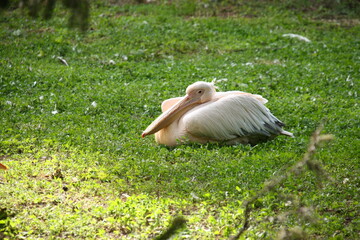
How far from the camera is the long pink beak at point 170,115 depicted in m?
6.51

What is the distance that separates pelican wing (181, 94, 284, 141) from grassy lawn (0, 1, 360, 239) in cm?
18

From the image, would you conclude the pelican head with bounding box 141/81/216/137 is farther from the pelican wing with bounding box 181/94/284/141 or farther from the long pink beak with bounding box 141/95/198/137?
the pelican wing with bounding box 181/94/284/141

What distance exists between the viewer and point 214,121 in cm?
627

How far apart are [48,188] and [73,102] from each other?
10.3 feet

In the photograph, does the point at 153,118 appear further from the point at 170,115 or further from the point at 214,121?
the point at 214,121

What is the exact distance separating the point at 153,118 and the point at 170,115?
1.13m

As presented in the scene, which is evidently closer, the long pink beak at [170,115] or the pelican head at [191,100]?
the long pink beak at [170,115]

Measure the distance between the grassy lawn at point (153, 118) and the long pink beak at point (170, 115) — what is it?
22cm

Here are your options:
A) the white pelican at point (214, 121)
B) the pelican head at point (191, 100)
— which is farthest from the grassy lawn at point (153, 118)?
the pelican head at point (191, 100)

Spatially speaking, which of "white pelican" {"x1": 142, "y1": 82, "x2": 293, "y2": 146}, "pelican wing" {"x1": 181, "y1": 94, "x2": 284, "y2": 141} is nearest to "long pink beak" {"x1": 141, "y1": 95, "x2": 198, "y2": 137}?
"white pelican" {"x1": 142, "y1": 82, "x2": 293, "y2": 146}

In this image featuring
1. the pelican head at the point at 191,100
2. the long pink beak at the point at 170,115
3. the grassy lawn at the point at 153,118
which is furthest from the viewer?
the pelican head at the point at 191,100

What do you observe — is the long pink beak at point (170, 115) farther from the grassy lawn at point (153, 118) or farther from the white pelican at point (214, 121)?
the grassy lawn at point (153, 118)

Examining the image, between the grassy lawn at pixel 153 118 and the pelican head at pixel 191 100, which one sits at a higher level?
the pelican head at pixel 191 100

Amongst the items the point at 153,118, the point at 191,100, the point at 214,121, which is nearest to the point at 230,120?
the point at 214,121
